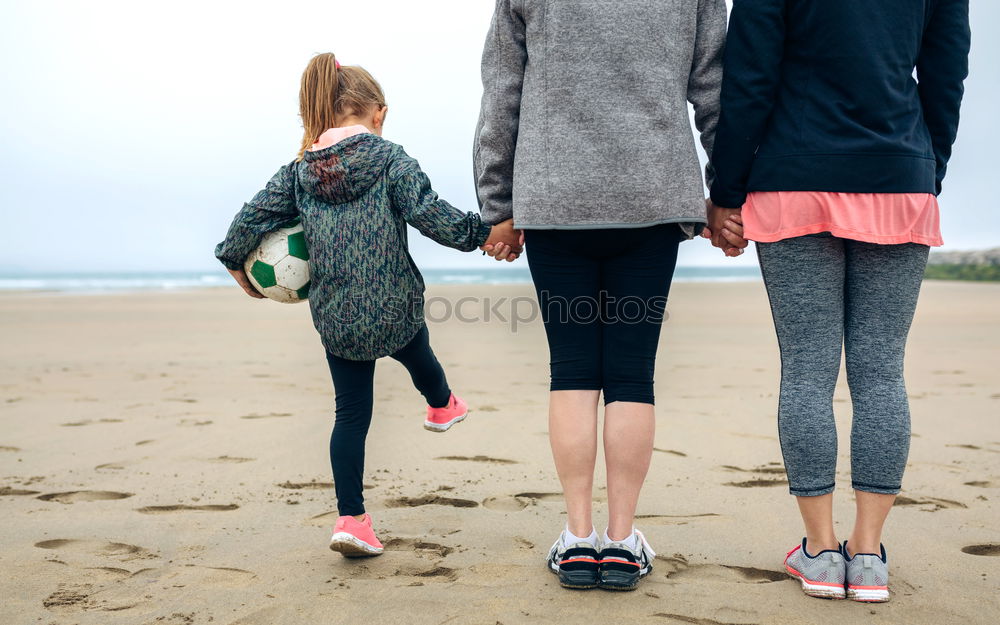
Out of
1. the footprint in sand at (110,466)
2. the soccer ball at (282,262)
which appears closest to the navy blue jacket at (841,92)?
the soccer ball at (282,262)

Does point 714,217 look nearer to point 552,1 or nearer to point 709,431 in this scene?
point 552,1

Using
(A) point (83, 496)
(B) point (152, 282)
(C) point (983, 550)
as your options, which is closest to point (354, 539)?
(A) point (83, 496)

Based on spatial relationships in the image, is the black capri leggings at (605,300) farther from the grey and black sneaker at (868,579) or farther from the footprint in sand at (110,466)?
the footprint in sand at (110,466)

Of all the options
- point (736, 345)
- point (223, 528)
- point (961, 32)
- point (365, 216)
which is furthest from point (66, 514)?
point (736, 345)

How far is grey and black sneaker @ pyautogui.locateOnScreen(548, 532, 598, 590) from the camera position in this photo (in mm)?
2137

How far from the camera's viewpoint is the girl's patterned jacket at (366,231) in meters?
2.41

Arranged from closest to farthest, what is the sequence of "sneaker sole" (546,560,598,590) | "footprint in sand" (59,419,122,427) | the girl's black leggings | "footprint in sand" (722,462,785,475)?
"sneaker sole" (546,560,598,590)
the girl's black leggings
"footprint in sand" (722,462,785,475)
"footprint in sand" (59,419,122,427)

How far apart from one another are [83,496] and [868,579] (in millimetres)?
2763

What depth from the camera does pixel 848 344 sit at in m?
2.18

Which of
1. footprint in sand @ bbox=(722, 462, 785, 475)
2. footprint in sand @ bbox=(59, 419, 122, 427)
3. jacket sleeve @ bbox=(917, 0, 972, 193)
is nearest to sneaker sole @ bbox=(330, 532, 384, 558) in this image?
footprint in sand @ bbox=(722, 462, 785, 475)

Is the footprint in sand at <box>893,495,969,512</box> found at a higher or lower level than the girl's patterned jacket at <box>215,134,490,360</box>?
lower

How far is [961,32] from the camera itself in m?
2.11

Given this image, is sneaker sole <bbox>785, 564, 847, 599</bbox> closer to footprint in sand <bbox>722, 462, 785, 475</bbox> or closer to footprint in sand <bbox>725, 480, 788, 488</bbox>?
footprint in sand <bbox>725, 480, 788, 488</bbox>

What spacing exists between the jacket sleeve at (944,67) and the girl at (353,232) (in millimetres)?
1228
